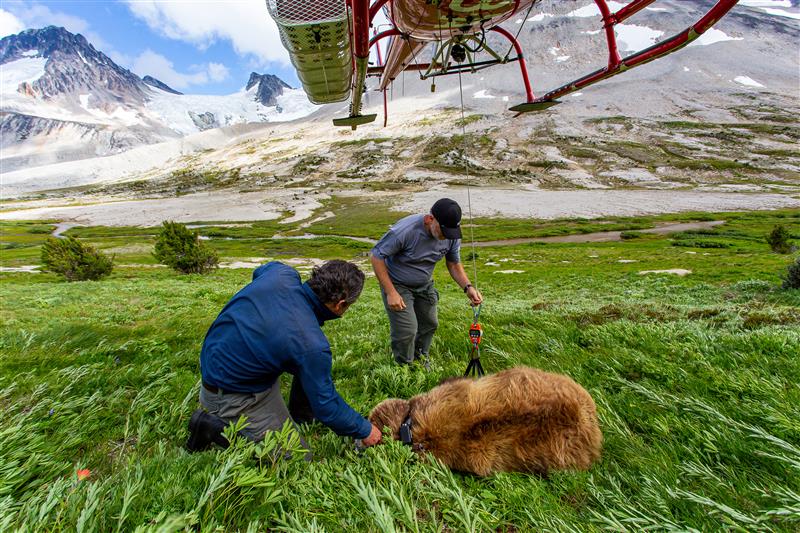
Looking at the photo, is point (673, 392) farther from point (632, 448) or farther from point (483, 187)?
point (483, 187)

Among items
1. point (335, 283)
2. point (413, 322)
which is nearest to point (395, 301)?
point (413, 322)

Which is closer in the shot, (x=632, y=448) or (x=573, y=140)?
(x=632, y=448)

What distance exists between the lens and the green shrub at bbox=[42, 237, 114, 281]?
3341 centimetres

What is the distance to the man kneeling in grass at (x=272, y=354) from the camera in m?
2.84

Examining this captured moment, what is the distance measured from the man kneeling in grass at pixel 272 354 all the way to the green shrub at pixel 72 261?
135 feet

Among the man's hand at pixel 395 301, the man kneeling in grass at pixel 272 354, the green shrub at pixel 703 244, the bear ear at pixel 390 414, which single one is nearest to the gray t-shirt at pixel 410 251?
the man's hand at pixel 395 301

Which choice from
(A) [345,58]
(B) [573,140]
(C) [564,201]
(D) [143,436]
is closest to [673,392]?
(D) [143,436]

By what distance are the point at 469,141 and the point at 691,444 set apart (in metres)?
178

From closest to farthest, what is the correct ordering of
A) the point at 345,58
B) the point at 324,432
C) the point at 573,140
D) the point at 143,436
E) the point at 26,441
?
the point at 26,441 < the point at 143,436 < the point at 324,432 < the point at 345,58 < the point at 573,140

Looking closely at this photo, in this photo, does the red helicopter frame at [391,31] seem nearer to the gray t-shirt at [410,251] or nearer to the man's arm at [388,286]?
the gray t-shirt at [410,251]

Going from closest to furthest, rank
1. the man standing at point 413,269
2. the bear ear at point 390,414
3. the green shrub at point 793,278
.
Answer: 1. the bear ear at point 390,414
2. the man standing at point 413,269
3. the green shrub at point 793,278

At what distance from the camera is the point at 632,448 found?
2486 mm

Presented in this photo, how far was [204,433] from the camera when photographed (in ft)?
9.97

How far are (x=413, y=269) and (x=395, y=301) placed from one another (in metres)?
0.67
